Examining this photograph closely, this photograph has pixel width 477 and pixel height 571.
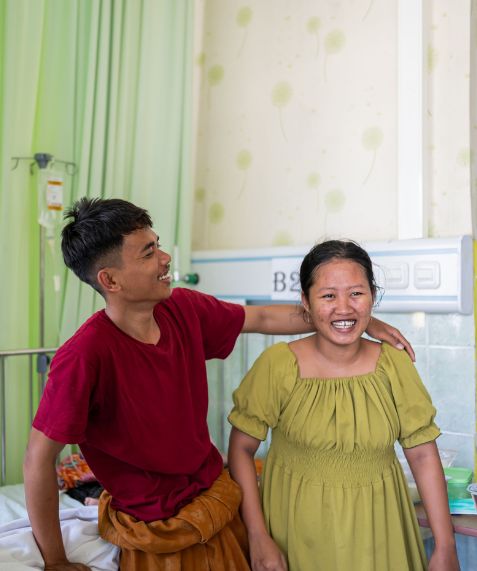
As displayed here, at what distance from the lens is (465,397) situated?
7.84 ft

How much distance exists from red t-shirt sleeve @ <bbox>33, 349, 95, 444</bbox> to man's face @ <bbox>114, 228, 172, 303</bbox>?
9.3 inches

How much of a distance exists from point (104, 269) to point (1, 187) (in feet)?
3.61

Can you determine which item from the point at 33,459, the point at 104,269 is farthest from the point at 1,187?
the point at 33,459

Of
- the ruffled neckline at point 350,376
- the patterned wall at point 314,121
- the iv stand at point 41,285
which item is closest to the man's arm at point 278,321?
the ruffled neckline at point 350,376

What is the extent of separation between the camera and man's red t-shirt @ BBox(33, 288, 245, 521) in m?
1.38

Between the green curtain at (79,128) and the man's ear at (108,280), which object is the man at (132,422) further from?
the green curtain at (79,128)

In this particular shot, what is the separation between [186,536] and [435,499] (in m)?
0.64

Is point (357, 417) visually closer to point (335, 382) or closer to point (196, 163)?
point (335, 382)

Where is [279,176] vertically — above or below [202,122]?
below

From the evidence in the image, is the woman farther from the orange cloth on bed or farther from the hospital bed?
the hospital bed

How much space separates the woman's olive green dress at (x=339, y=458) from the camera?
1.59 m

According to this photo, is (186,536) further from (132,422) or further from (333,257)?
(333,257)

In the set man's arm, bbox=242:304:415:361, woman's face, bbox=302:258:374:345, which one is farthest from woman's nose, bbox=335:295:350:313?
man's arm, bbox=242:304:415:361

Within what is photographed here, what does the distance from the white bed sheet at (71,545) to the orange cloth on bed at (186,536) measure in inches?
1.2
